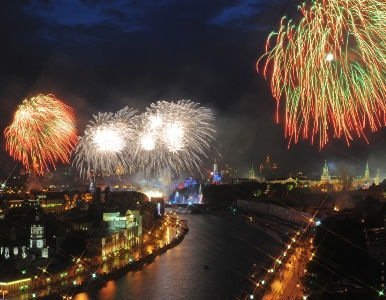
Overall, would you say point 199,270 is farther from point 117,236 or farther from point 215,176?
point 215,176

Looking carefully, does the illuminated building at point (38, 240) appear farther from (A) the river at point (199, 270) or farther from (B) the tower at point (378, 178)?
(B) the tower at point (378, 178)

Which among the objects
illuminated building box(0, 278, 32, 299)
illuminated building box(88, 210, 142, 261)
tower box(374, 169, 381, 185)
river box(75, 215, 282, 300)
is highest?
tower box(374, 169, 381, 185)

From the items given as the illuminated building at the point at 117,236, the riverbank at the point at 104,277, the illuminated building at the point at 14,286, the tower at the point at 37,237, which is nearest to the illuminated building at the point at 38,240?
the tower at the point at 37,237

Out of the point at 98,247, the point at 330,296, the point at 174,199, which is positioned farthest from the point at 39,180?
the point at 330,296

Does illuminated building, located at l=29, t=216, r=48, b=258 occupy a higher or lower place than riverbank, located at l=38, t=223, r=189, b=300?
higher

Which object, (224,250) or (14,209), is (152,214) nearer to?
(14,209)

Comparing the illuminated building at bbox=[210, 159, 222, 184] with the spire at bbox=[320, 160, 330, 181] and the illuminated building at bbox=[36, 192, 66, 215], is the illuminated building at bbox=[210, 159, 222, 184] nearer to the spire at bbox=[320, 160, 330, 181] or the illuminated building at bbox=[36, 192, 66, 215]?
the spire at bbox=[320, 160, 330, 181]

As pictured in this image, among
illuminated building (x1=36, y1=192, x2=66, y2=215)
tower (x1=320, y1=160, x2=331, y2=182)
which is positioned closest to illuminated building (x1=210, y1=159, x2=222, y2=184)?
tower (x1=320, y1=160, x2=331, y2=182)

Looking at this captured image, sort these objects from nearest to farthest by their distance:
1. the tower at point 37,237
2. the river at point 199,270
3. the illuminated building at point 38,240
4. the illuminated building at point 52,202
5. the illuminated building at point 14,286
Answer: the illuminated building at point 14,286
the river at point 199,270
the illuminated building at point 38,240
the tower at point 37,237
the illuminated building at point 52,202

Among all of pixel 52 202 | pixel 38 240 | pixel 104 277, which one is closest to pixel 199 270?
pixel 104 277
